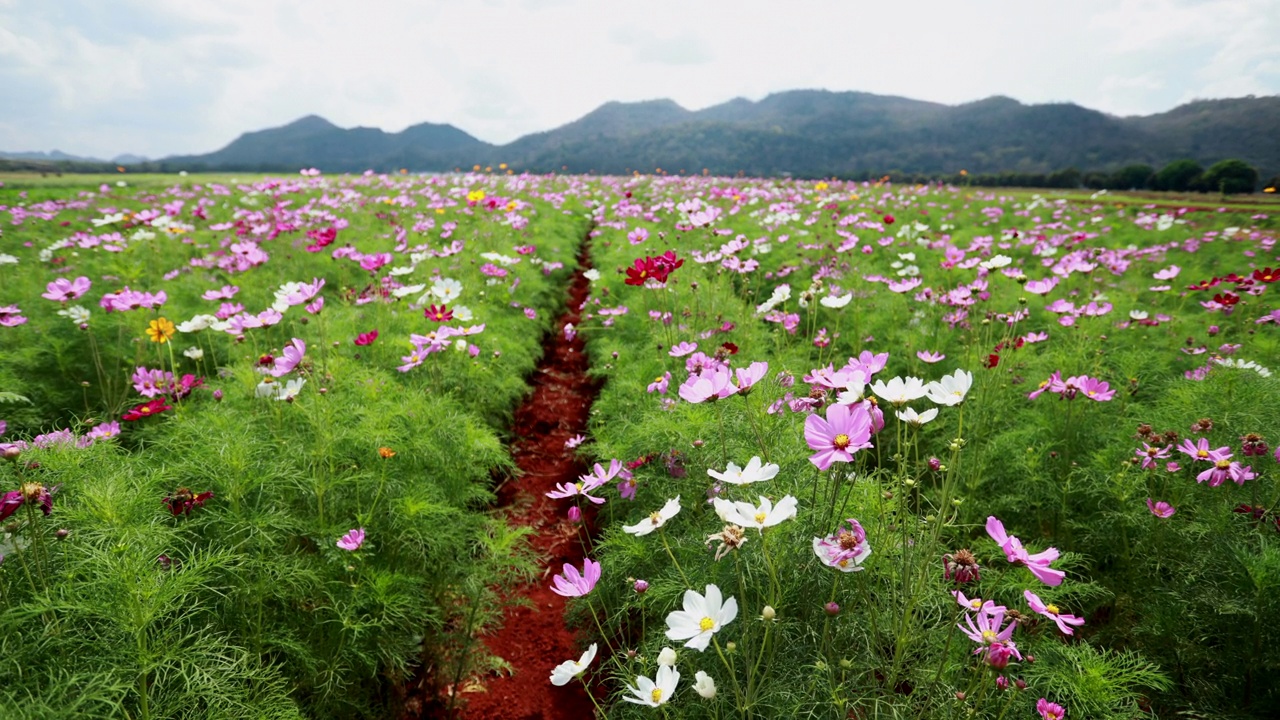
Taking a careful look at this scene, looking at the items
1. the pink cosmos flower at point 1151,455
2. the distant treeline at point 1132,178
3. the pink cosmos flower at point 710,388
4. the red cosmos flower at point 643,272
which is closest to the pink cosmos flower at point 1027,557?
the pink cosmos flower at point 710,388

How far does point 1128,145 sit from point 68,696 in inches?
4536

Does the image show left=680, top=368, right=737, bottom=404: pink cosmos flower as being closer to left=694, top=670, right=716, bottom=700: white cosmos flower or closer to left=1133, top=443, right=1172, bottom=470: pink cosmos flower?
left=694, top=670, right=716, bottom=700: white cosmos flower

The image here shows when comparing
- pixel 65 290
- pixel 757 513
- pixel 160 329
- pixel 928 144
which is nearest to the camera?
pixel 757 513

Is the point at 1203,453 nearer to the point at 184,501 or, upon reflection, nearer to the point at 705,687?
the point at 705,687

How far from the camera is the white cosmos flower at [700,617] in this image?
1127 millimetres

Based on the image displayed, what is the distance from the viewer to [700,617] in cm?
121

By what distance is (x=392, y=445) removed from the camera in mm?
2221

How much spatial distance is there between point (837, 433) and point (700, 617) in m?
0.50

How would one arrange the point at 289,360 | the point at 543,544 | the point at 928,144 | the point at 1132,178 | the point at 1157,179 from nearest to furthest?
the point at 289,360, the point at 543,544, the point at 1157,179, the point at 1132,178, the point at 928,144

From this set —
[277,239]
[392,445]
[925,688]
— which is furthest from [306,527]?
[277,239]

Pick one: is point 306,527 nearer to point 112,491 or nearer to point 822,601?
point 112,491

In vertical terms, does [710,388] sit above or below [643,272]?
below

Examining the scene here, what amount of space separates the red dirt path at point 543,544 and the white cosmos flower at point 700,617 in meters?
1.13

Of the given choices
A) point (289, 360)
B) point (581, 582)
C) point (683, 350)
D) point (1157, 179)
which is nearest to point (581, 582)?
point (581, 582)
